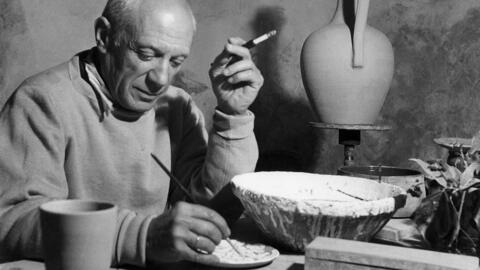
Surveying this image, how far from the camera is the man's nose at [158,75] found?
1.44 metres

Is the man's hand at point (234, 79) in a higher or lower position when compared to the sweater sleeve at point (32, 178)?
higher

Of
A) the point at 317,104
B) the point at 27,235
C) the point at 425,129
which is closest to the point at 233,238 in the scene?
the point at 27,235

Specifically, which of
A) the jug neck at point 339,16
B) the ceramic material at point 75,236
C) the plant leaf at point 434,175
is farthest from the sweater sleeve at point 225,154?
the jug neck at point 339,16

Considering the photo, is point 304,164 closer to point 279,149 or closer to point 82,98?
point 279,149

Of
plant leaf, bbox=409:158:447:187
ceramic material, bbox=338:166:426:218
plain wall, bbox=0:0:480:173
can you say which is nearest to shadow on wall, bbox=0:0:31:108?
plain wall, bbox=0:0:480:173

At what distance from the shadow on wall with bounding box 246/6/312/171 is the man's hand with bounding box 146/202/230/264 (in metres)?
2.18

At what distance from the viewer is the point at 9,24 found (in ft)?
10.6

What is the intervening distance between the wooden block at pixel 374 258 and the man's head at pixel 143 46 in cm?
62

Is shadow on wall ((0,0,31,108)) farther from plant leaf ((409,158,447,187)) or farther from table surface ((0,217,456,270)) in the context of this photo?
plant leaf ((409,158,447,187))

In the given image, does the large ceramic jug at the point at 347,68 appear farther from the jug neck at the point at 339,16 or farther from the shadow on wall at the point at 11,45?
the shadow on wall at the point at 11,45

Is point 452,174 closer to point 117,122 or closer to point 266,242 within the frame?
point 266,242

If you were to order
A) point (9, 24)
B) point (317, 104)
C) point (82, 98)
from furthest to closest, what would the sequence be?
point (9, 24)
point (317, 104)
point (82, 98)

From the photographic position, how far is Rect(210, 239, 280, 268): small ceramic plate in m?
1.08

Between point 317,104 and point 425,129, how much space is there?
727mm
